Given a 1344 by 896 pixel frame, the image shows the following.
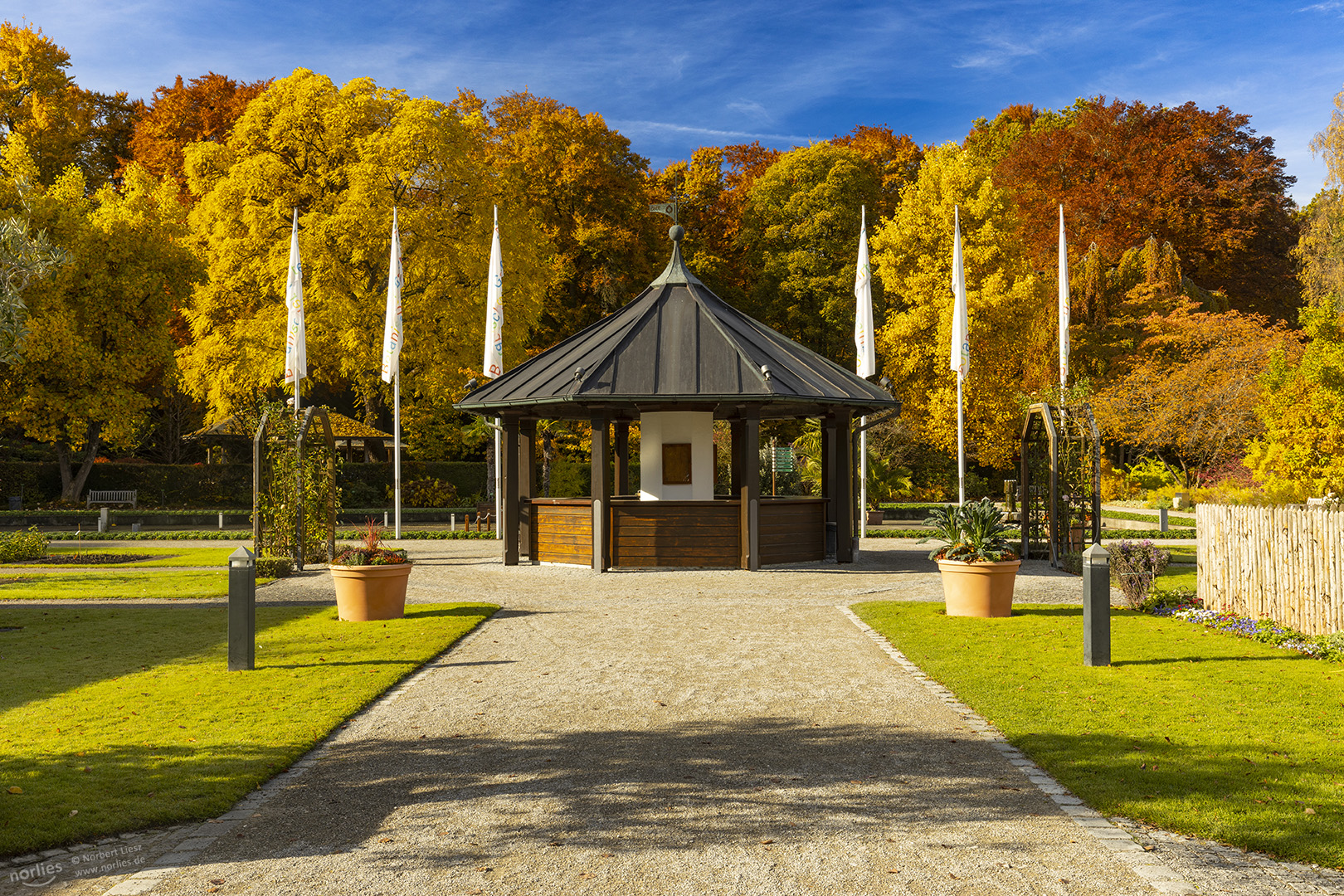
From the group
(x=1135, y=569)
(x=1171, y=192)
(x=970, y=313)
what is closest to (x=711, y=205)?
(x=970, y=313)

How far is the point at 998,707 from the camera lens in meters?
7.41

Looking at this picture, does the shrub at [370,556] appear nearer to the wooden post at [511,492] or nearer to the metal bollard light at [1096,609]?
the wooden post at [511,492]

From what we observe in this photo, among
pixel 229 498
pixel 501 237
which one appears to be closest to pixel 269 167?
pixel 501 237

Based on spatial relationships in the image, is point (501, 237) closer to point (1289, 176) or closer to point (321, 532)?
point (321, 532)

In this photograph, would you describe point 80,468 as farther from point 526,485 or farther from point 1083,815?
point 1083,815

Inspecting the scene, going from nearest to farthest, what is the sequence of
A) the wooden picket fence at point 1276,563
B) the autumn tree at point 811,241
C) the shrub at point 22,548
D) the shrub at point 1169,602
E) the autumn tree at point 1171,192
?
the wooden picket fence at point 1276,563, the shrub at point 1169,602, the shrub at point 22,548, the autumn tree at point 1171,192, the autumn tree at point 811,241

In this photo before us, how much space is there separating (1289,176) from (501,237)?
35464mm

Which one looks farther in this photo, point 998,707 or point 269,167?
point 269,167

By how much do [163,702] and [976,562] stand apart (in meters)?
8.76

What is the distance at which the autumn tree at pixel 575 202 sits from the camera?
4031 cm

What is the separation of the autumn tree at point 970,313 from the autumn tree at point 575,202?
1038cm

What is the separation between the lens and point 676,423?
19328 mm

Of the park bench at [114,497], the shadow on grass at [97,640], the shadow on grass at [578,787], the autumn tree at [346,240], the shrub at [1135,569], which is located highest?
the autumn tree at [346,240]

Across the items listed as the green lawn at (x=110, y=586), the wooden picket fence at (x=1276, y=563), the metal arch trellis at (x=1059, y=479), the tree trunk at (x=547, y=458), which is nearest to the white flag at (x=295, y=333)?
the green lawn at (x=110, y=586)
